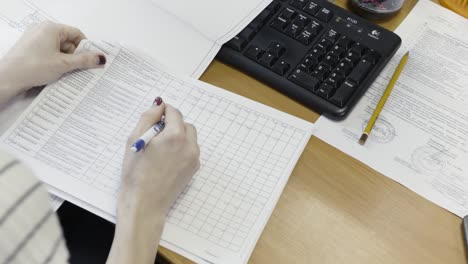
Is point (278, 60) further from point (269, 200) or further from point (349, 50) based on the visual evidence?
point (269, 200)

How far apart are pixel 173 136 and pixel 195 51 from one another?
21cm

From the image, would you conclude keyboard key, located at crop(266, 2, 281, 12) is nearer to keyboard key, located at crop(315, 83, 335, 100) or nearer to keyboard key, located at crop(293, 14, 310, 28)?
keyboard key, located at crop(293, 14, 310, 28)

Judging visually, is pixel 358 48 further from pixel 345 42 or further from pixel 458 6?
pixel 458 6

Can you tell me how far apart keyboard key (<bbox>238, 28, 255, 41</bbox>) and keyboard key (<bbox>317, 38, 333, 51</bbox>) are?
0.11 meters

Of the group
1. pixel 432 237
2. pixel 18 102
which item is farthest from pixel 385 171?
pixel 18 102

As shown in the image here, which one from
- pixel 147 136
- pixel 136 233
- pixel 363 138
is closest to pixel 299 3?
pixel 363 138

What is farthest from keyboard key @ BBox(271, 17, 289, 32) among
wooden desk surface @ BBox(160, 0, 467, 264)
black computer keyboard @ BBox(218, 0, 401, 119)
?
wooden desk surface @ BBox(160, 0, 467, 264)

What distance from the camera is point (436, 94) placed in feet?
2.58

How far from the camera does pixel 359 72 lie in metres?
0.76

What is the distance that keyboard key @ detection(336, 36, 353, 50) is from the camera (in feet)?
2.57

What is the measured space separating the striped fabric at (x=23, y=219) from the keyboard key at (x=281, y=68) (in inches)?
18.5

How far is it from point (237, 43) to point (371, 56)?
21cm

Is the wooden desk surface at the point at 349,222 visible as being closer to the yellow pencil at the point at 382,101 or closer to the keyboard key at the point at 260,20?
the yellow pencil at the point at 382,101

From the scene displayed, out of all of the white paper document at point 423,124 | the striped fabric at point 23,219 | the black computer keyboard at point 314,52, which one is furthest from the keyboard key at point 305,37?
the striped fabric at point 23,219
